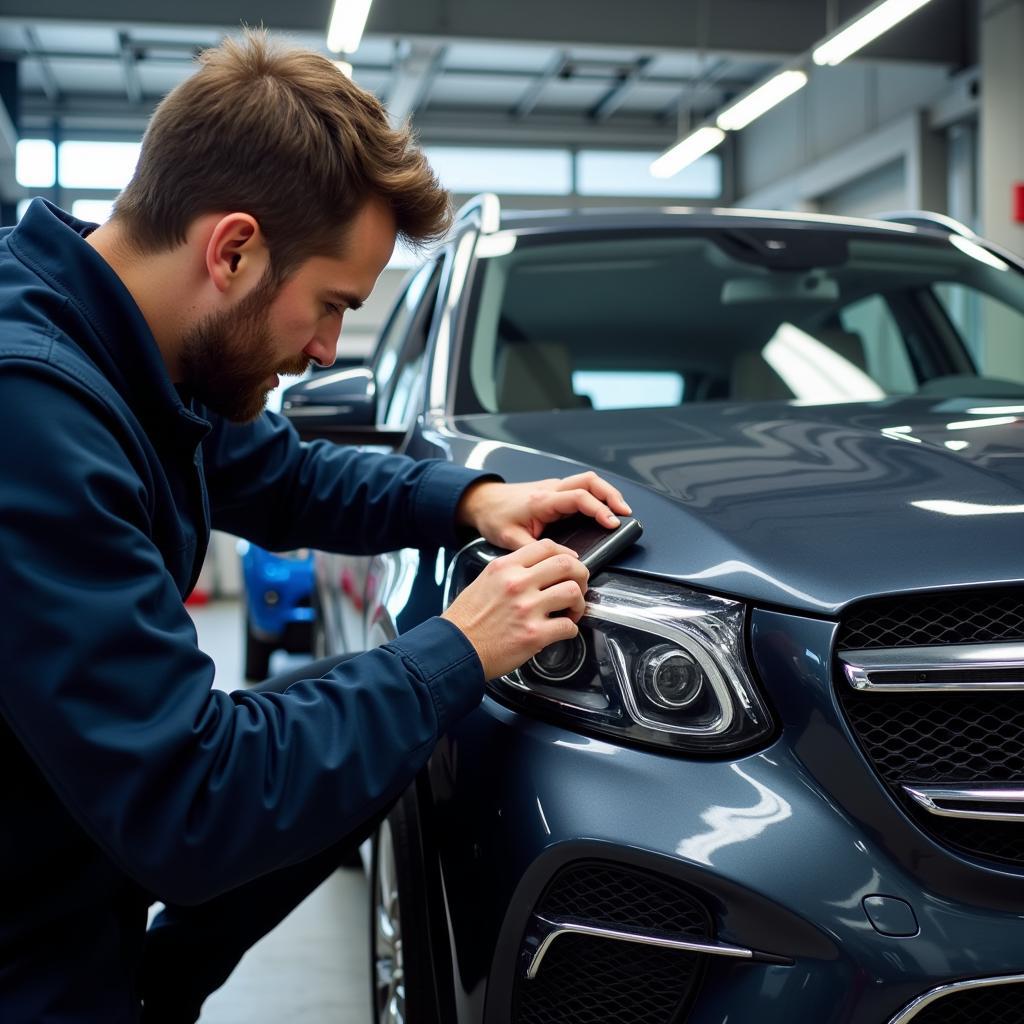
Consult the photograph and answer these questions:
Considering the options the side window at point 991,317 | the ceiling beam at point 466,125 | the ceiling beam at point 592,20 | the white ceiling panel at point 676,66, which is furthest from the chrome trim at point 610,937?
Result: the ceiling beam at point 466,125

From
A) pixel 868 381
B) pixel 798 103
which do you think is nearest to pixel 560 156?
pixel 798 103

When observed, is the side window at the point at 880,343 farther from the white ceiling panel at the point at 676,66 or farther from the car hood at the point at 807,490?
the white ceiling panel at the point at 676,66

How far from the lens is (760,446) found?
1.38 meters

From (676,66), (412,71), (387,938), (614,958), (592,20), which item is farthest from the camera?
(676,66)

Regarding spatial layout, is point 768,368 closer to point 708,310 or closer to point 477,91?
point 708,310

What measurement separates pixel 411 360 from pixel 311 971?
1258mm

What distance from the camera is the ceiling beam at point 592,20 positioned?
8125mm

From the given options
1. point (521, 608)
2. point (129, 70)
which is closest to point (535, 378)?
point (521, 608)

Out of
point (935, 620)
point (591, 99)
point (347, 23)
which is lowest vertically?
point (935, 620)

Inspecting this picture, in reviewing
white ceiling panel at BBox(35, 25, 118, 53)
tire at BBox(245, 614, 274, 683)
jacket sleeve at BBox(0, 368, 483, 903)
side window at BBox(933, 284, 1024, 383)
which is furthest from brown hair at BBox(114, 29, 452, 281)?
white ceiling panel at BBox(35, 25, 118, 53)

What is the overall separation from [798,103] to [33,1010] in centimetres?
1252

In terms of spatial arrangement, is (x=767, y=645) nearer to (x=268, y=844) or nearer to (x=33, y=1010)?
(x=268, y=844)

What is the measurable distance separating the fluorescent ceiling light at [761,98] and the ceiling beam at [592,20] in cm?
90

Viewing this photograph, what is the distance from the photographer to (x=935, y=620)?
3.33 ft
